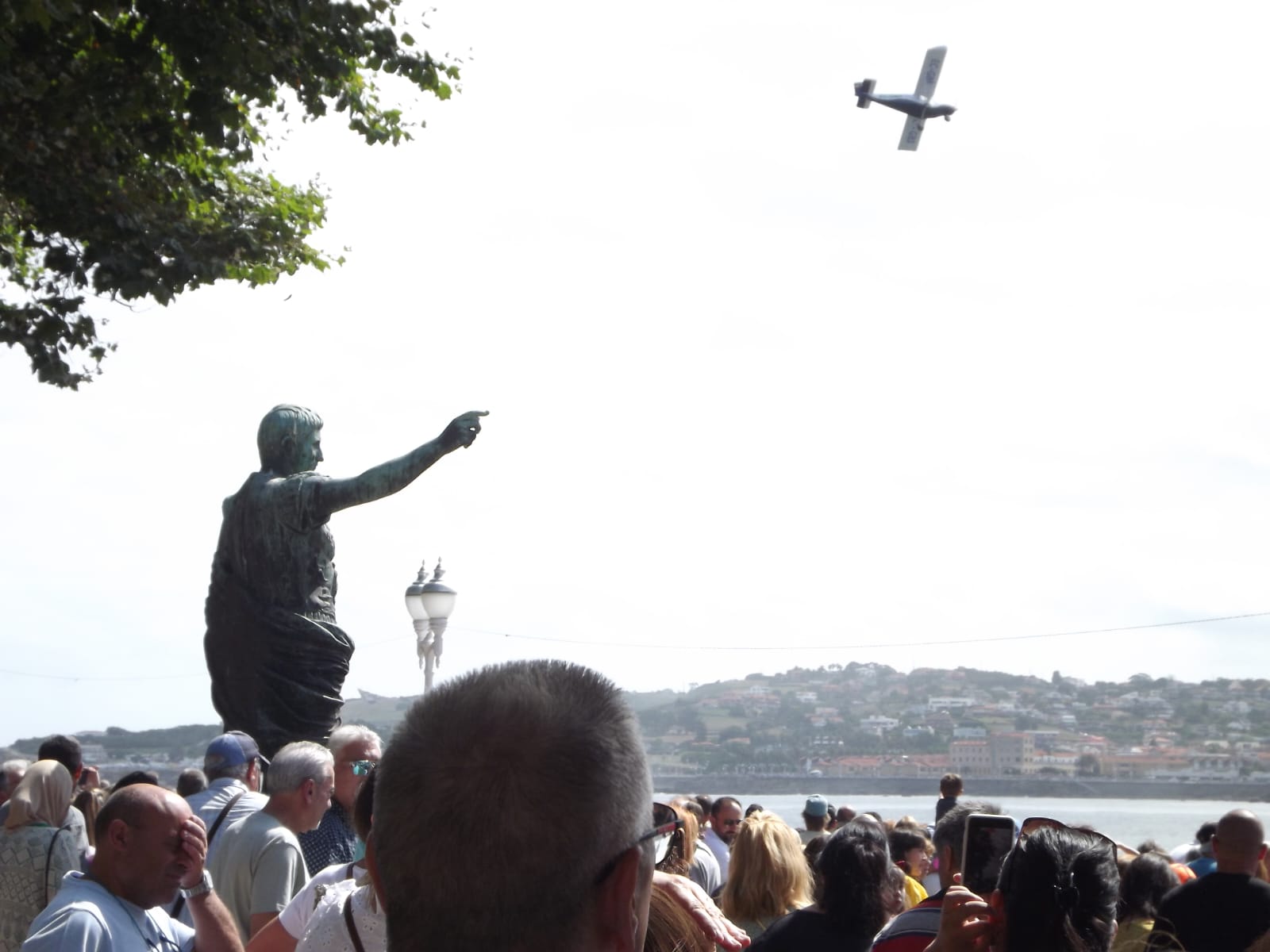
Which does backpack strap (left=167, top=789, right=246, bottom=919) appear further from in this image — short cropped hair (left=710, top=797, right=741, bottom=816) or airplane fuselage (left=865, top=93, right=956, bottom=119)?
airplane fuselage (left=865, top=93, right=956, bottom=119)

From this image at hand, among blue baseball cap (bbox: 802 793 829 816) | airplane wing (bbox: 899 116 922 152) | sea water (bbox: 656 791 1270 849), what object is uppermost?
airplane wing (bbox: 899 116 922 152)

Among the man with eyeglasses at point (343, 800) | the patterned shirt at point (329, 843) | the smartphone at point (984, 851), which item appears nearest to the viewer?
the smartphone at point (984, 851)

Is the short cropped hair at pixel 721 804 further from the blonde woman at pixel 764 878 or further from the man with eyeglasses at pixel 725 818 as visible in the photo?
the blonde woman at pixel 764 878

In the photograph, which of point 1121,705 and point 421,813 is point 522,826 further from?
point 1121,705

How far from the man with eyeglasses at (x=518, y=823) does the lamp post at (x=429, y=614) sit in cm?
1058

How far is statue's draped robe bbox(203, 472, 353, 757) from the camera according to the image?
28.7 feet

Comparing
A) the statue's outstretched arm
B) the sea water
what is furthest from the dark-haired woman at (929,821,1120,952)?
the sea water

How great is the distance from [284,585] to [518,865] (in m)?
7.31

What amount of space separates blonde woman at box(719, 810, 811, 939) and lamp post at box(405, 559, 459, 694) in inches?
258

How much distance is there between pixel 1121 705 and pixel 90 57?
68.7 meters

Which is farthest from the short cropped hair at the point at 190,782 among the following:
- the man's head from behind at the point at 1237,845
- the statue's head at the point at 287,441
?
the man's head from behind at the point at 1237,845

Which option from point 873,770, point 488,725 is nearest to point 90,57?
point 488,725

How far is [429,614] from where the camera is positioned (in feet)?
41.0

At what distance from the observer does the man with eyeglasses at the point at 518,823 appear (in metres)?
1.78
